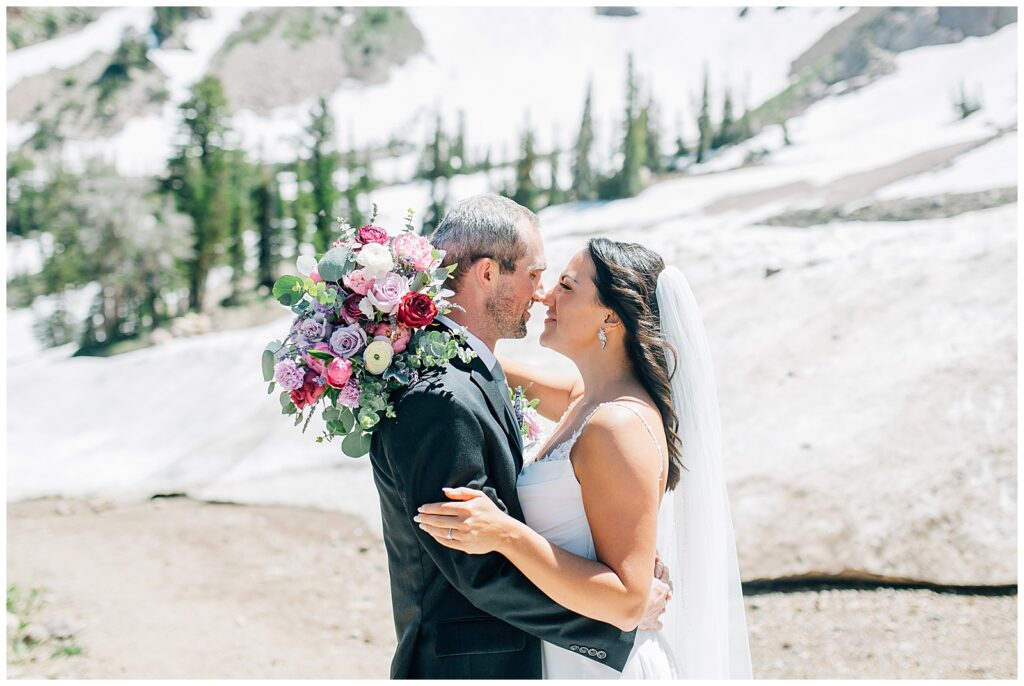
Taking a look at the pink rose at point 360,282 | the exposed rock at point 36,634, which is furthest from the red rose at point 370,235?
the exposed rock at point 36,634

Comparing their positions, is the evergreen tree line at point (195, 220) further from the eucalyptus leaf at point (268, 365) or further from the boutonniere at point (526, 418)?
the eucalyptus leaf at point (268, 365)

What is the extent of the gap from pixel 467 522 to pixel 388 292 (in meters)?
0.85

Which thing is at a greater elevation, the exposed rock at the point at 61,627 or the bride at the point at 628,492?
the bride at the point at 628,492

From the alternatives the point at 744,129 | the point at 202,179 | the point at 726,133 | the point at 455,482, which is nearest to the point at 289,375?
the point at 455,482

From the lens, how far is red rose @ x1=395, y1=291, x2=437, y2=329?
2904mm

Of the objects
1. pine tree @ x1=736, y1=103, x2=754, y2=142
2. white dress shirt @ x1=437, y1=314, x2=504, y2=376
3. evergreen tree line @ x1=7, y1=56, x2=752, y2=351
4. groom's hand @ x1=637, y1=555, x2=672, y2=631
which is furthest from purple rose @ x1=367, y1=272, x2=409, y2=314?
pine tree @ x1=736, y1=103, x2=754, y2=142

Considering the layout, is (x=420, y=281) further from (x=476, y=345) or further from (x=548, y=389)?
(x=548, y=389)

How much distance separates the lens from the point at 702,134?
182 feet

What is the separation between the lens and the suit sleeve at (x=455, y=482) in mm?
2791

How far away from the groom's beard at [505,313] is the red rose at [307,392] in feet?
2.48

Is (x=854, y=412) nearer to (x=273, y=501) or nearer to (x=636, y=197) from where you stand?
(x=273, y=501)

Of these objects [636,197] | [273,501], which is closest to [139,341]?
[636,197]

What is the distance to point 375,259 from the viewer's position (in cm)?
293

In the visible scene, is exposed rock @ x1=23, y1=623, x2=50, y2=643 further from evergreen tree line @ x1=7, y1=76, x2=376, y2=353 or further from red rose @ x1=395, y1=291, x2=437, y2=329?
evergreen tree line @ x1=7, y1=76, x2=376, y2=353
